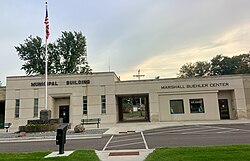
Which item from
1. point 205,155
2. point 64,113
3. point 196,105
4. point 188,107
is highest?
point 196,105

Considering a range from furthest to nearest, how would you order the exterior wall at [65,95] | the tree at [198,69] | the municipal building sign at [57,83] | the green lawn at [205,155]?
the tree at [198,69] → the municipal building sign at [57,83] → the exterior wall at [65,95] → the green lawn at [205,155]

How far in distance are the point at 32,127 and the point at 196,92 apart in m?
18.4

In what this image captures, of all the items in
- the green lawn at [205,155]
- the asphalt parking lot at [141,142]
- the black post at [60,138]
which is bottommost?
the asphalt parking lot at [141,142]

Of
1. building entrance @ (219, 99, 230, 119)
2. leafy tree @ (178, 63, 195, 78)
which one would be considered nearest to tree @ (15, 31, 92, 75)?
building entrance @ (219, 99, 230, 119)

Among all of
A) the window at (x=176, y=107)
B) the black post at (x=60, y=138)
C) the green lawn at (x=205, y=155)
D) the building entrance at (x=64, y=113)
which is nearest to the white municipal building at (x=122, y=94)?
the window at (x=176, y=107)

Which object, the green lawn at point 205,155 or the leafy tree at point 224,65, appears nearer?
the green lawn at point 205,155

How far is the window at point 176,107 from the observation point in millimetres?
27450

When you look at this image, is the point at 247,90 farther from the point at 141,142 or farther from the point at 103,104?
the point at 141,142

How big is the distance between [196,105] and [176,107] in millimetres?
2377

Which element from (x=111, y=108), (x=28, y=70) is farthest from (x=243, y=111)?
(x=28, y=70)

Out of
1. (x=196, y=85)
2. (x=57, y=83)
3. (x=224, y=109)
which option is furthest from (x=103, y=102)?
(x=224, y=109)

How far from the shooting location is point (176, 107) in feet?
90.5

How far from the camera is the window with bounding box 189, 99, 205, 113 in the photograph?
27234 mm

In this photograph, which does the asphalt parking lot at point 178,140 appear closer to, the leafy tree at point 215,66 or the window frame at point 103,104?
the window frame at point 103,104
